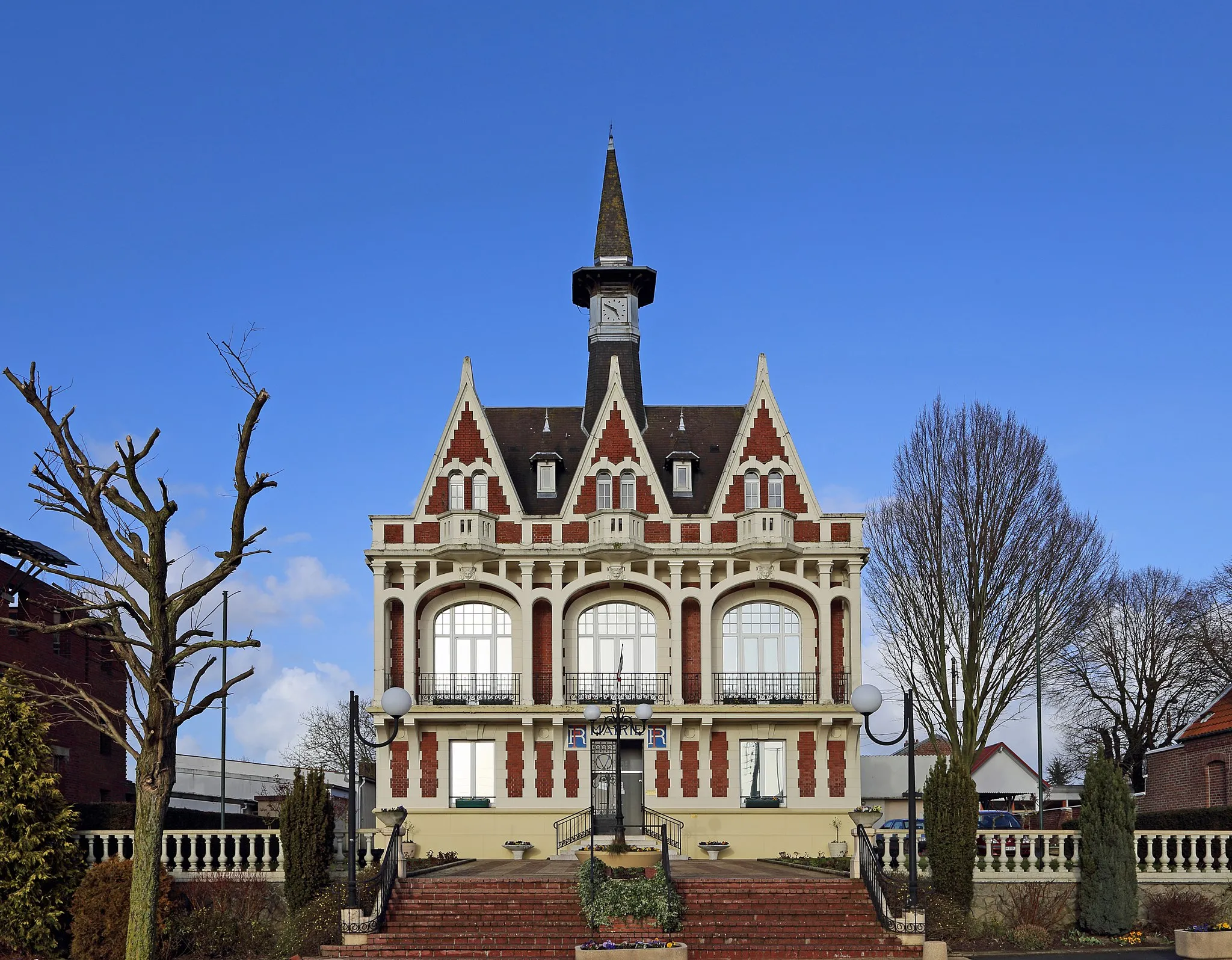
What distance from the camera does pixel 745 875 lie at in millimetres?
29719

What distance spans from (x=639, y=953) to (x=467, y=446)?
20018 mm

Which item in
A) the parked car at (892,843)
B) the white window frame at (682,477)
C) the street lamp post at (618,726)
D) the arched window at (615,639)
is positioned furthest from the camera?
the white window frame at (682,477)

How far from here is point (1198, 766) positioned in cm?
3809

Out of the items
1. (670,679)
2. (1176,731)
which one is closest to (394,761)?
(670,679)

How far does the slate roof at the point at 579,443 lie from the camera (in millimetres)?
42156

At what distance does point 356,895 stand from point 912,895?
991 cm

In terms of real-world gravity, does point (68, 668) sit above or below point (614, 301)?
below

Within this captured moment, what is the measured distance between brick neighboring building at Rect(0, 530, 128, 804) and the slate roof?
1259cm

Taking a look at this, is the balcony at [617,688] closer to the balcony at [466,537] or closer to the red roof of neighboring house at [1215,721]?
the balcony at [466,537]

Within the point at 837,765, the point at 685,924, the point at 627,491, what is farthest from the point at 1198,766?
the point at 685,924

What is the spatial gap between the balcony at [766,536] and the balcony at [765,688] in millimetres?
3342

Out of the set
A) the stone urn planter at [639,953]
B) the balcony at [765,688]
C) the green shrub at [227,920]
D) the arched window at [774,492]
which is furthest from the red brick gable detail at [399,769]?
the stone urn planter at [639,953]

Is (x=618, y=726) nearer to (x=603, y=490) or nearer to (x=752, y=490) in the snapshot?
(x=603, y=490)

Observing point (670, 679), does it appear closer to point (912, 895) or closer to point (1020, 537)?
point (1020, 537)
